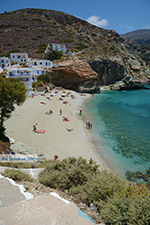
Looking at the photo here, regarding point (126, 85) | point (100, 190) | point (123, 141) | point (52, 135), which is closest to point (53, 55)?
point (126, 85)

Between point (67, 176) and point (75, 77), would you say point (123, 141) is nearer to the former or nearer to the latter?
point (67, 176)

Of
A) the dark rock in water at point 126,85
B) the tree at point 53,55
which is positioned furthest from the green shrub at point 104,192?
the tree at point 53,55

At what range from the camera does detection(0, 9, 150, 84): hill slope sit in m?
53.5

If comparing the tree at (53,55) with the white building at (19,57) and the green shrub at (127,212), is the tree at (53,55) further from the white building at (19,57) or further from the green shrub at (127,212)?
the green shrub at (127,212)

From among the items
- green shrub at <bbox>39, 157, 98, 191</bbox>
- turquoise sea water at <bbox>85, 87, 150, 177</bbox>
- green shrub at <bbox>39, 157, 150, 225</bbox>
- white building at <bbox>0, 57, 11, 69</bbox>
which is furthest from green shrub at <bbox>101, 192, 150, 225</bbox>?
white building at <bbox>0, 57, 11, 69</bbox>

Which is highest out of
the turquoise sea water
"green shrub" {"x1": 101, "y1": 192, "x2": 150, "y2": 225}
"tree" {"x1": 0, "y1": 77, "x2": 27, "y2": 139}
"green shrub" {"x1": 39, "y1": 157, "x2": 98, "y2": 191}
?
"tree" {"x1": 0, "y1": 77, "x2": 27, "y2": 139}

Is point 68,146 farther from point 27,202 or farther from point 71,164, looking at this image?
point 27,202

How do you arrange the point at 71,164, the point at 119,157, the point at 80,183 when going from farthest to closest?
the point at 119,157 < the point at 71,164 < the point at 80,183

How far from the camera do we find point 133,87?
178 ft

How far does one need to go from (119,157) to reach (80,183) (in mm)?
7030

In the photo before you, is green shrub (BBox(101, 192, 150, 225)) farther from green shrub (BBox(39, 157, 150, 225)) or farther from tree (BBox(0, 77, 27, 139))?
tree (BBox(0, 77, 27, 139))

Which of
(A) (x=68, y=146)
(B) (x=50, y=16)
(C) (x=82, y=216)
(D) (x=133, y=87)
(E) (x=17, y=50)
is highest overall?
(B) (x=50, y=16)

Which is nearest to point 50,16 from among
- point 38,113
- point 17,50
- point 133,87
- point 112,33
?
point 112,33

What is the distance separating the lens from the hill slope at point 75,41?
5350 cm
